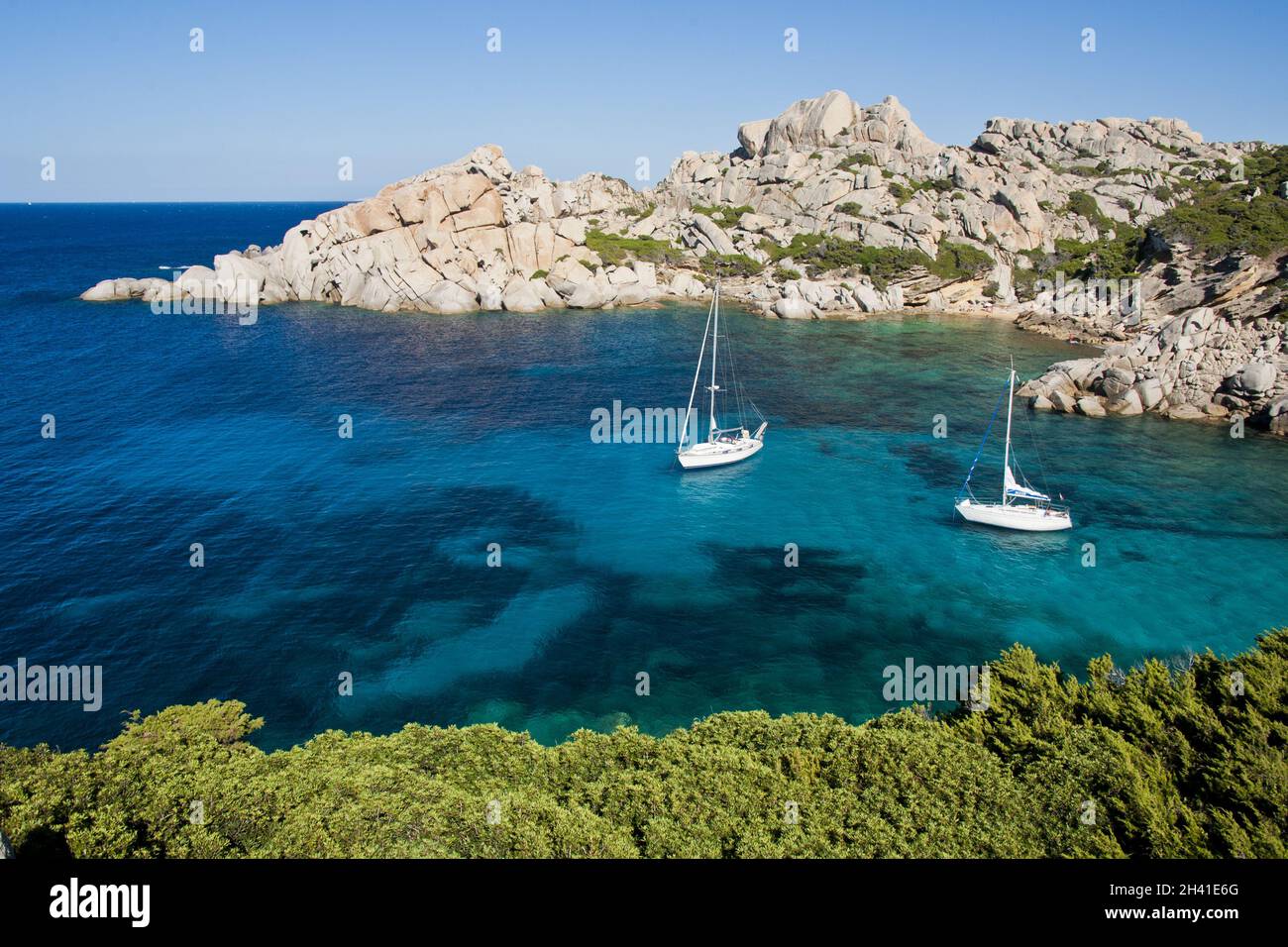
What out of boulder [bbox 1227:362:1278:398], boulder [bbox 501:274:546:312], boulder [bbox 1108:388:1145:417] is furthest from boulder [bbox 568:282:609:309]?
boulder [bbox 1227:362:1278:398]

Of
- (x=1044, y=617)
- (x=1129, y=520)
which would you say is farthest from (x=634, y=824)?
(x=1129, y=520)

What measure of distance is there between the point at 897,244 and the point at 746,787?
133267mm

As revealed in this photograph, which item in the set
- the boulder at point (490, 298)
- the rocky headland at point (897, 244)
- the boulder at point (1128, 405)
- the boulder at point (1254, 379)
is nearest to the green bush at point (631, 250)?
the rocky headland at point (897, 244)

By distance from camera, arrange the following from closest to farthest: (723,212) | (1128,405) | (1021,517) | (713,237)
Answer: (1021,517) < (1128,405) < (713,237) < (723,212)

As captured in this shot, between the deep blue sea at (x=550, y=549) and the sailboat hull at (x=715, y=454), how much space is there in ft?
3.80

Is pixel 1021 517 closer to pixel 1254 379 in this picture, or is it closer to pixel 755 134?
pixel 1254 379

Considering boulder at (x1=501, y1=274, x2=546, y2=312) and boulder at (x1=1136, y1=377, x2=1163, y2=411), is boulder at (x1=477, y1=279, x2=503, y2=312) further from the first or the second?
boulder at (x1=1136, y1=377, x2=1163, y2=411)

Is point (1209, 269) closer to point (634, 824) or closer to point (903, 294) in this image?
point (903, 294)

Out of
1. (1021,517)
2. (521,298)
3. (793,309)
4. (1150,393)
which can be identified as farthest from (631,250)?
(1021,517)

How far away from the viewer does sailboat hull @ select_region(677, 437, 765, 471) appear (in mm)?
58828

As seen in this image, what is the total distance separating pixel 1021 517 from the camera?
48.5 meters

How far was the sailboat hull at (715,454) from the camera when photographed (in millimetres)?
58828

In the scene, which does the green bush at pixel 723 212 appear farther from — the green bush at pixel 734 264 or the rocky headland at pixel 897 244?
the green bush at pixel 734 264
